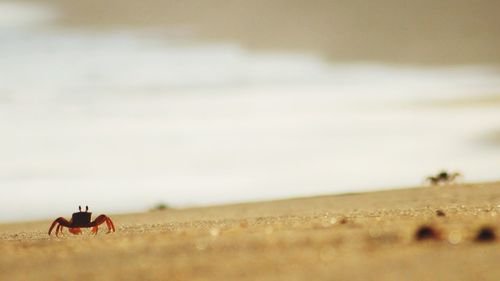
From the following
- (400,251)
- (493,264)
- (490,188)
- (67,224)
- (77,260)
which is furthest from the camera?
(490,188)

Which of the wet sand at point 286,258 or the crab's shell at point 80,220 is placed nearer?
the wet sand at point 286,258

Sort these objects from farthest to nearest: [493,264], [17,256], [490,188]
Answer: [490,188] < [17,256] < [493,264]

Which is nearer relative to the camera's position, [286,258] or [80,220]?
[286,258]

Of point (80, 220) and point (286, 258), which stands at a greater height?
point (80, 220)

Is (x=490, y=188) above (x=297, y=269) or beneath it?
above

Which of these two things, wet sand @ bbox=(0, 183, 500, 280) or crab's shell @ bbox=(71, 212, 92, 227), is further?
crab's shell @ bbox=(71, 212, 92, 227)

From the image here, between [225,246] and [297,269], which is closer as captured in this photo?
[297,269]

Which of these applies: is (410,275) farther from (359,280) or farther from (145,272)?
(145,272)

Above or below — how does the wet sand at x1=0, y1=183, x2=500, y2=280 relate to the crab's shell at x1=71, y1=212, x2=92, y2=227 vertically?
below

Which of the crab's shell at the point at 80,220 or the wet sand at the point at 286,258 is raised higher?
the crab's shell at the point at 80,220

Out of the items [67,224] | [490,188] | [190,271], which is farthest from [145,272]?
[490,188]
